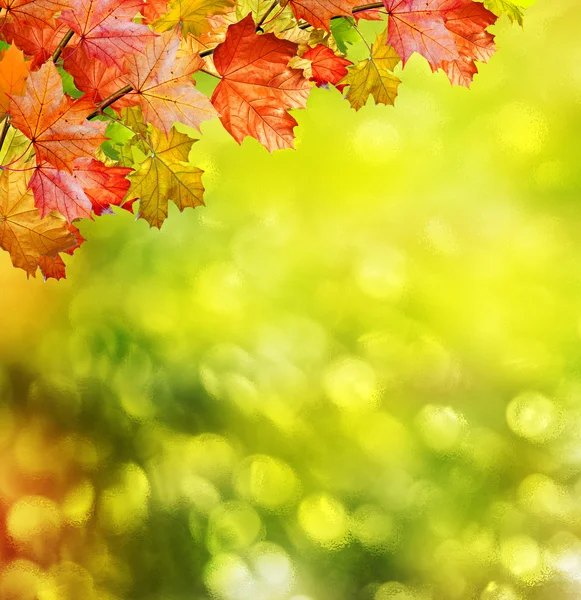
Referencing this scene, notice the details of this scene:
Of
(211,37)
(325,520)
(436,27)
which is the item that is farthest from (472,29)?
(325,520)

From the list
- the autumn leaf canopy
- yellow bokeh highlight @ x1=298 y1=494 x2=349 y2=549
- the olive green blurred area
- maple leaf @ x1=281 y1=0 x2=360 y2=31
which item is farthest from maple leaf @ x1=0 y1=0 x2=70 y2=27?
yellow bokeh highlight @ x1=298 y1=494 x2=349 y2=549

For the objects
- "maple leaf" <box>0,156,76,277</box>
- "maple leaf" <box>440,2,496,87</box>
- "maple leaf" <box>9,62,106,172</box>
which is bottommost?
"maple leaf" <box>0,156,76,277</box>

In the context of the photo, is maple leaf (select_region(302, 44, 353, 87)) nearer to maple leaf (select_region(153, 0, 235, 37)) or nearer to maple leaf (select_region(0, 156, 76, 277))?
maple leaf (select_region(153, 0, 235, 37))

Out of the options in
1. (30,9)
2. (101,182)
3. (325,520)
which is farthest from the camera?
(325,520)

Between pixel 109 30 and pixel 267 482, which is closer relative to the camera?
pixel 109 30

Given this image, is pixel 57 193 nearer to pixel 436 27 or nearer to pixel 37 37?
pixel 37 37

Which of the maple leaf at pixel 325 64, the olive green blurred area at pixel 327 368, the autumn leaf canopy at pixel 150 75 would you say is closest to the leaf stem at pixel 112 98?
the autumn leaf canopy at pixel 150 75
